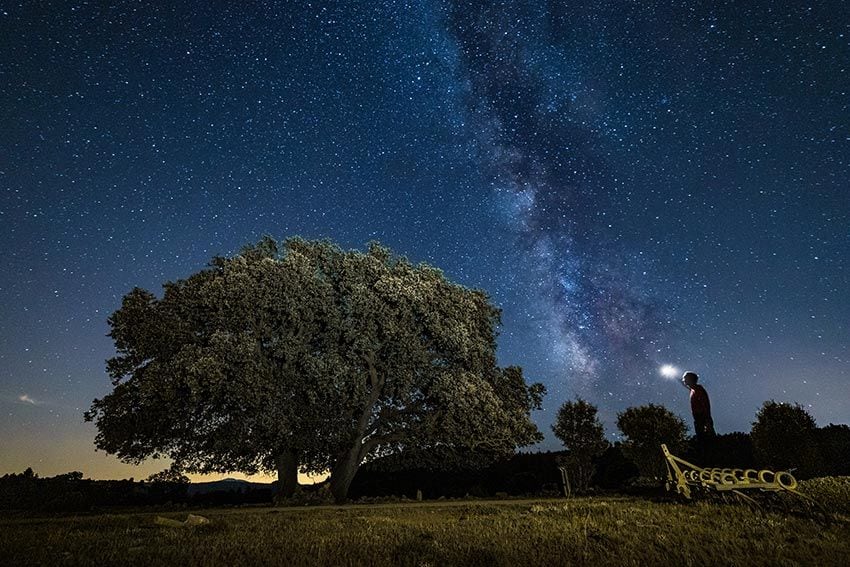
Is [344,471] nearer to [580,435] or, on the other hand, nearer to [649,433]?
[580,435]

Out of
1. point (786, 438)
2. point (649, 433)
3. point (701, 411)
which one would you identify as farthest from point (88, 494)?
point (786, 438)

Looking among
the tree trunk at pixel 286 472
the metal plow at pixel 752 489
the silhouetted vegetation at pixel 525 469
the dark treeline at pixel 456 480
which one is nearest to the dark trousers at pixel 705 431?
the metal plow at pixel 752 489

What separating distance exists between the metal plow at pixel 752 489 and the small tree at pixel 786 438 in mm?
18934

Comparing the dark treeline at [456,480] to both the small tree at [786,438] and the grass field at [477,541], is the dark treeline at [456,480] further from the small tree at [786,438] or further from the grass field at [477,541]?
the grass field at [477,541]

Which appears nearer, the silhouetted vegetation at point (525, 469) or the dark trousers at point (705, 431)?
the dark trousers at point (705, 431)

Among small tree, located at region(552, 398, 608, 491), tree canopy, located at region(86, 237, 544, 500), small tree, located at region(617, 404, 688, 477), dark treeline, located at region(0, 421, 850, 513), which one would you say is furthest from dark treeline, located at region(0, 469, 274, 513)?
small tree, located at region(617, 404, 688, 477)

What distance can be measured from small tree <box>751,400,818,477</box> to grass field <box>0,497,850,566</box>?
20615 mm

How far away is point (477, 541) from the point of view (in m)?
8.51

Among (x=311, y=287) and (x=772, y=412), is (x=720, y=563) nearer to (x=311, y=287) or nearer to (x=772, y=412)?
(x=311, y=287)

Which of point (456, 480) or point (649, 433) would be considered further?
point (456, 480)

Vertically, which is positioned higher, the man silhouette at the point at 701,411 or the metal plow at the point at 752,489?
the man silhouette at the point at 701,411

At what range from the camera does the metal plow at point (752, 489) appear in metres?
10.3

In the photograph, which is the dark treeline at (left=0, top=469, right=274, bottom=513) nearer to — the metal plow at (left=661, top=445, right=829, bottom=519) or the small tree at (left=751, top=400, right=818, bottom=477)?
the metal plow at (left=661, top=445, right=829, bottom=519)

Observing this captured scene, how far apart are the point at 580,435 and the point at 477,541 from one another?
81.1ft
